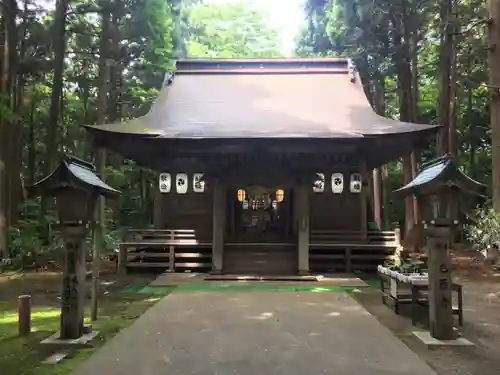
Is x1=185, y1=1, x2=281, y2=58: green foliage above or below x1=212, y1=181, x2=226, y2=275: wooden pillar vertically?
above

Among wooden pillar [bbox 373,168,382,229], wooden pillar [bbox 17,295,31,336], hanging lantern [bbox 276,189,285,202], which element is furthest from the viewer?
wooden pillar [bbox 373,168,382,229]

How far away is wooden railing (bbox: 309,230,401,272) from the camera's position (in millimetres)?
11875

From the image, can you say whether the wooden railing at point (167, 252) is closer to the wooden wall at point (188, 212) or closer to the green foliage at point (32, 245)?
the wooden wall at point (188, 212)

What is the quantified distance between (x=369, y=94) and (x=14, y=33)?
43.3ft

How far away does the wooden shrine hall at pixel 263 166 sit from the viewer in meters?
10.6

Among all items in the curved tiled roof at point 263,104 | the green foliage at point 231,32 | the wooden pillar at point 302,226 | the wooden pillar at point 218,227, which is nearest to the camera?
the curved tiled roof at point 263,104

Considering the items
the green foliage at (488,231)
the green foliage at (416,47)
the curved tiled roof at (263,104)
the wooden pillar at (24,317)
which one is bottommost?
the wooden pillar at (24,317)

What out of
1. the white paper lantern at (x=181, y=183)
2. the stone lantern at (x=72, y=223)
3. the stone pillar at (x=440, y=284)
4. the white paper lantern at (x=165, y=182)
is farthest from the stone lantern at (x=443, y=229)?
the white paper lantern at (x=165, y=182)

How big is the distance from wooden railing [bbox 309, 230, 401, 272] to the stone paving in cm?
398

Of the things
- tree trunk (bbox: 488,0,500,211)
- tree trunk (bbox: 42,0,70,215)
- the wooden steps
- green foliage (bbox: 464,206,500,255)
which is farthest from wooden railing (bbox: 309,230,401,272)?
tree trunk (bbox: 42,0,70,215)

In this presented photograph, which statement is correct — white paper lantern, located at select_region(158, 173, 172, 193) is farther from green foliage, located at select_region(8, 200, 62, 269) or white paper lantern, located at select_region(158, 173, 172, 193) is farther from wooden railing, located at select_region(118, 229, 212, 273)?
green foliage, located at select_region(8, 200, 62, 269)

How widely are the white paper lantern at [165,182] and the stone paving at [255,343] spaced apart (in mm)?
3557

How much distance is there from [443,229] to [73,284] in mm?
4150

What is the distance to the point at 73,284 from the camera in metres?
5.61
